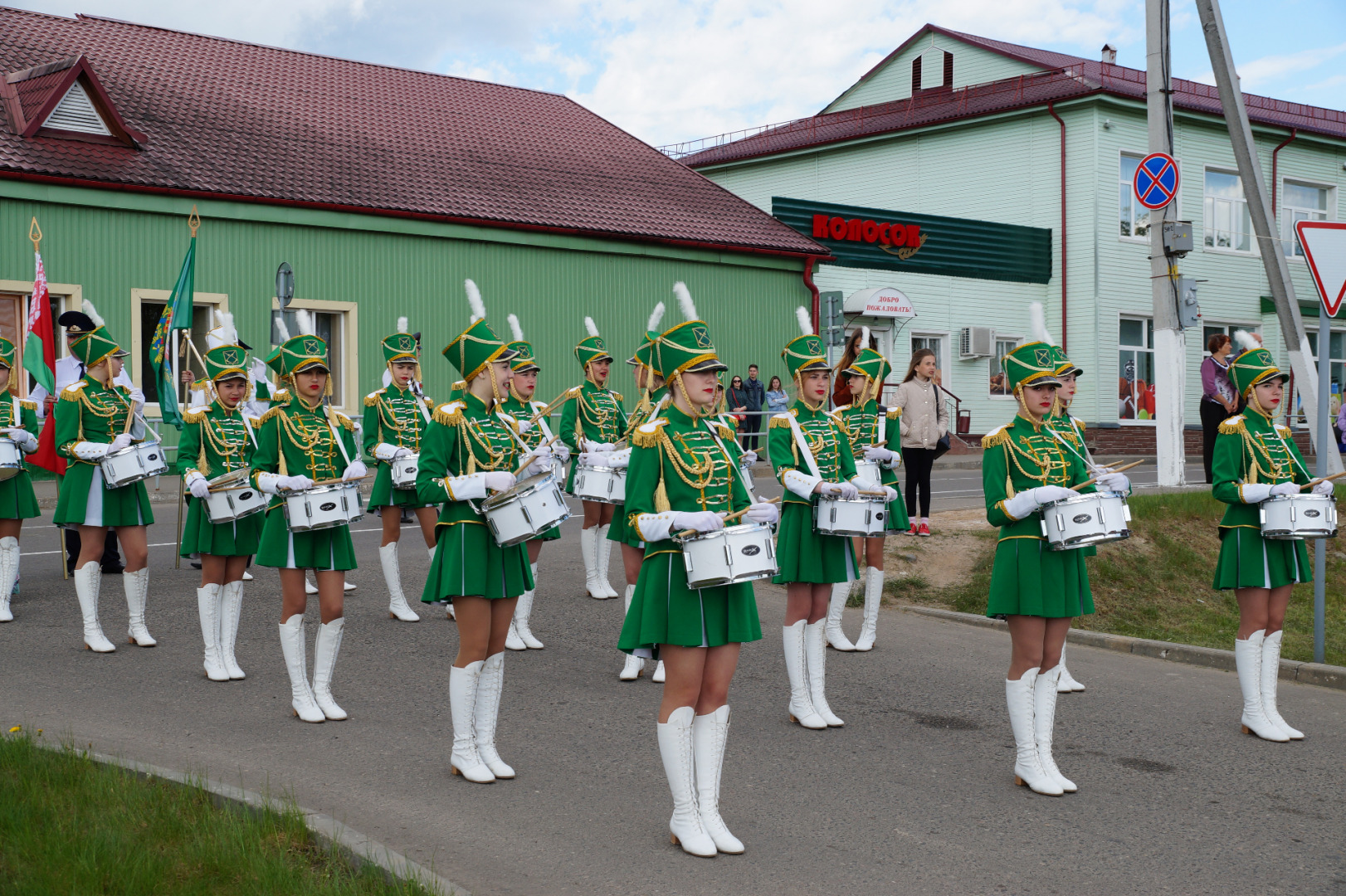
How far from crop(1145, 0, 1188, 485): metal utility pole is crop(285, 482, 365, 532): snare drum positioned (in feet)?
44.2

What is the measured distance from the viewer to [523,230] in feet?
84.6

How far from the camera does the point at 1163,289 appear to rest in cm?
1812

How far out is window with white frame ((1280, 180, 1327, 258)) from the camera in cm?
3644

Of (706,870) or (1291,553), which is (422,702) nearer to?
(706,870)

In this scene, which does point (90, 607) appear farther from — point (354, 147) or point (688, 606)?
point (354, 147)

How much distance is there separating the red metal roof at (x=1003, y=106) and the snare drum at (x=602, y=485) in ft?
84.7

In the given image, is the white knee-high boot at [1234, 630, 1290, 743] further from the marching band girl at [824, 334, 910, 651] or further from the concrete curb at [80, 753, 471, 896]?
the concrete curb at [80, 753, 471, 896]

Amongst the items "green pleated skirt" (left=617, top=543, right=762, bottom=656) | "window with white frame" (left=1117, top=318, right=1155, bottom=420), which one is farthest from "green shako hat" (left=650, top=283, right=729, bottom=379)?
"window with white frame" (left=1117, top=318, right=1155, bottom=420)

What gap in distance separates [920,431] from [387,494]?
18.1 ft

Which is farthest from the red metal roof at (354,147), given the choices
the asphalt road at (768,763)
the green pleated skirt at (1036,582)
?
the green pleated skirt at (1036,582)

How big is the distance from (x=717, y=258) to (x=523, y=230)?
189 inches

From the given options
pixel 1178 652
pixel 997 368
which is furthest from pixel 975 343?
pixel 1178 652

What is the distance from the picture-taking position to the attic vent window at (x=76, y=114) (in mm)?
21688

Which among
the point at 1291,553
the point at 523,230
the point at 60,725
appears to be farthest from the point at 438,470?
the point at 523,230
